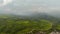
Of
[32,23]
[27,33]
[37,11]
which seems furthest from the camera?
[37,11]

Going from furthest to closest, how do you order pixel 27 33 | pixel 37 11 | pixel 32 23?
pixel 37 11
pixel 32 23
pixel 27 33

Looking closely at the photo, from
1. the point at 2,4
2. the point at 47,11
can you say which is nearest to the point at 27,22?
the point at 47,11

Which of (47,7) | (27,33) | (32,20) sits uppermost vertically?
(47,7)

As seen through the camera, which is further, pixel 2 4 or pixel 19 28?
pixel 2 4

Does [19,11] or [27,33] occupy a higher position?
[19,11]

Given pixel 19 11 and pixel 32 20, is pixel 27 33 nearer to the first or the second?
pixel 32 20

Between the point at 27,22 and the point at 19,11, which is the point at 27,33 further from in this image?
the point at 19,11
